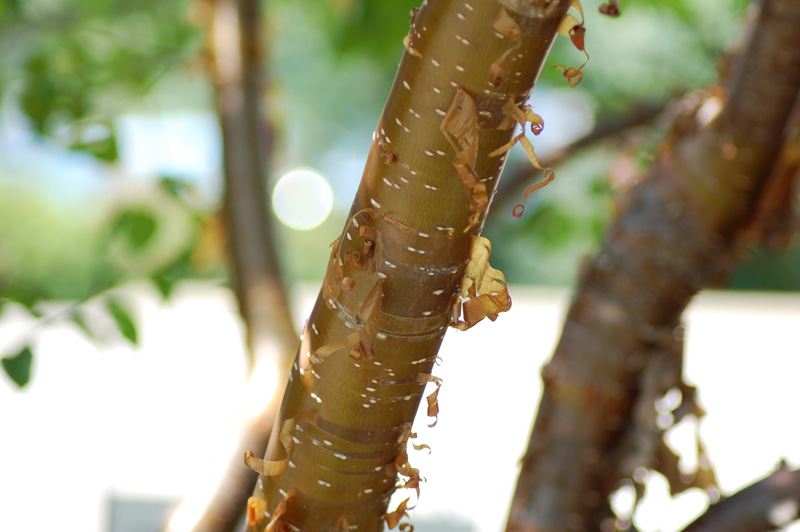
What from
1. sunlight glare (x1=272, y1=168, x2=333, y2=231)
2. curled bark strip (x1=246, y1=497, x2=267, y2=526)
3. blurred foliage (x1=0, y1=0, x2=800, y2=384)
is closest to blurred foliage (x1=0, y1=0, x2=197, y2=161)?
blurred foliage (x1=0, y1=0, x2=800, y2=384)

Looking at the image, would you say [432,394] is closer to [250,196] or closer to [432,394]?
[432,394]

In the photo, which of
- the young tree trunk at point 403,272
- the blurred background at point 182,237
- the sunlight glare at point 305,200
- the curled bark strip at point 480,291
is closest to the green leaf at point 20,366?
the blurred background at point 182,237

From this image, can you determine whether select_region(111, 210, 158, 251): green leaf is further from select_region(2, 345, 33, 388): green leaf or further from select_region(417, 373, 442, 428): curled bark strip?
select_region(417, 373, 442, 428): curled bark strip

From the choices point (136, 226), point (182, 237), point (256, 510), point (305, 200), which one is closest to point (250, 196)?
point (136, 226)

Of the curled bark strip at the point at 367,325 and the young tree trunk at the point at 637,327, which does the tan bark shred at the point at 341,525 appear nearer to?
the curled bark strip at the point at 367,325

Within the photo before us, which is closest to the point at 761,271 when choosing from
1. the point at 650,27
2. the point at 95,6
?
the point at 650,27
